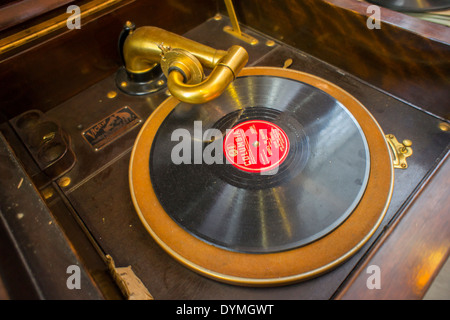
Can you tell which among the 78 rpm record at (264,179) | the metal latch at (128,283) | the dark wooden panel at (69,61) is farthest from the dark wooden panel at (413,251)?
the dark wooden panel at (69,61)

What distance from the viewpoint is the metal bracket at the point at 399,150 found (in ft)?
2.76

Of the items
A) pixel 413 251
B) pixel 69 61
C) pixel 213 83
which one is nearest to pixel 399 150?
pixel 413 251

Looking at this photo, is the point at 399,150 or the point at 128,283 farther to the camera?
the point at 399,150

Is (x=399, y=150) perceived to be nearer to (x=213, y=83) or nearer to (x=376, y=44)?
(x=376, y=44)

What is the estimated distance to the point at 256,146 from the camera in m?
0.86

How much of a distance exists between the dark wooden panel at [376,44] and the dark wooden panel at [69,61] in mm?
474

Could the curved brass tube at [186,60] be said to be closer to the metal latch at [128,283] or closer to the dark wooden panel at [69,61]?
the dark wooden panel at [69,61]

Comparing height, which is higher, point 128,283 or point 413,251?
point 128,283

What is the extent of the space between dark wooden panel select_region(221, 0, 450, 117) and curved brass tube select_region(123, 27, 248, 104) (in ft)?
1.55

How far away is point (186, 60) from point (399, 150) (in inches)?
26.5
